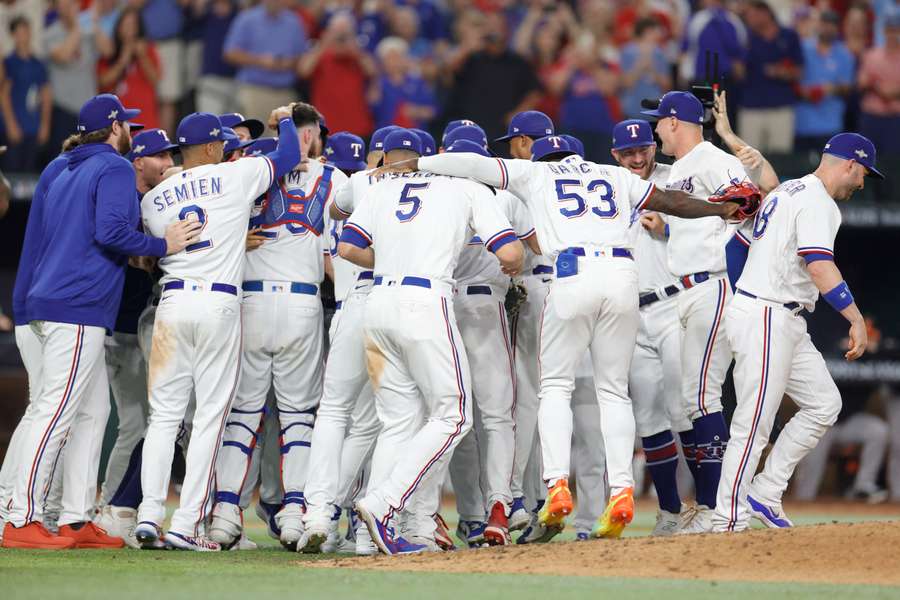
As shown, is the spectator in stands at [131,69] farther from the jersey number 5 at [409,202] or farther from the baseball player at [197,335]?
the jersey number 5 at [409,202]

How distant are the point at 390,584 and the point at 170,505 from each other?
5987mm

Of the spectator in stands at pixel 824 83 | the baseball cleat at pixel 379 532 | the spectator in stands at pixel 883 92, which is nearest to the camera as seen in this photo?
the baseball cleat at pixel 379 532

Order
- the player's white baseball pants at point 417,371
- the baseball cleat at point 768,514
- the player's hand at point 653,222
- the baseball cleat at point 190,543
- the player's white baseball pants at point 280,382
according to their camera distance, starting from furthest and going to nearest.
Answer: the player's hand at point 653,222, the player's white baseball pants at point 280,382, the baseball cleat at point 768,514, the baseball cleat at point 190,543, the player's white baseball pants at point 417,371

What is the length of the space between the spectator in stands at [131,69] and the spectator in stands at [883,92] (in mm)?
6685

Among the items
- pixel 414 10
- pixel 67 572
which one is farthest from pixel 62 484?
pixel 414 10

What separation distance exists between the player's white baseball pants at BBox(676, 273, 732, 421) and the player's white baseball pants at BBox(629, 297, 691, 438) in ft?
0.71

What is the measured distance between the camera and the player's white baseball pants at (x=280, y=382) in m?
7.16

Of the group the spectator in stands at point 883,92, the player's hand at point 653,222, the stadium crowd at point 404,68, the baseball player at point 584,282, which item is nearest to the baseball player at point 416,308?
the baseball player at point 584,282

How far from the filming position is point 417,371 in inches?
255

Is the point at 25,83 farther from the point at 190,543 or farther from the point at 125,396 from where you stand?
the point at 190,543

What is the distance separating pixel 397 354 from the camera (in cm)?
654

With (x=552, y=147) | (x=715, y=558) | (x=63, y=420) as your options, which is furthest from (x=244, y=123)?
(x=715, y=558)

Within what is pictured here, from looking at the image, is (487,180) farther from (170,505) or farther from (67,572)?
(170,505)

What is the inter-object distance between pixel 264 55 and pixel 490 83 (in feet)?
7.05
